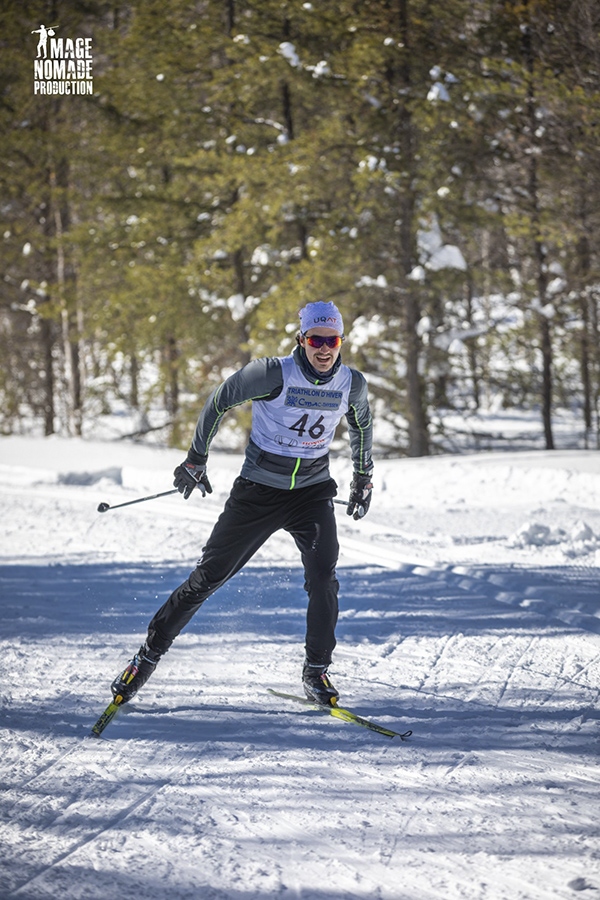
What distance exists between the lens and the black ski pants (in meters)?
3.77

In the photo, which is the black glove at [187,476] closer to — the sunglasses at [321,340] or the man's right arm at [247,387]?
the man's right arm at [247,387]

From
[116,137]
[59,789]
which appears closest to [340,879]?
[59,789]

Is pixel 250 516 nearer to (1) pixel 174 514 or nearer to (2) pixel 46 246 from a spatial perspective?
(1) pixel 174 514

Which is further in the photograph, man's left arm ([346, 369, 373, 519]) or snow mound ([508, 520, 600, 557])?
snow mound ([508, 520, 600, 557])

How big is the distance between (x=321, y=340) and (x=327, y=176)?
1039cm

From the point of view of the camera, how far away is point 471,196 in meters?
13.5

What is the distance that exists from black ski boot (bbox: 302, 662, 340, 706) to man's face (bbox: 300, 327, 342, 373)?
4.85 feet

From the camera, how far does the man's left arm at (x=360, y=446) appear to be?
4.09 metres

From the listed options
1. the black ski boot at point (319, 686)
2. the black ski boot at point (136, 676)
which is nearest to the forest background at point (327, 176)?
the black ski boot at point (319, 686)

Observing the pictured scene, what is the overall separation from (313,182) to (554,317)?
16.7 feet

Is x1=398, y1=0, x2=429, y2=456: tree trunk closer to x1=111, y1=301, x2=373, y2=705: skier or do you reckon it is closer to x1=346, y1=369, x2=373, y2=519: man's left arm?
x1=346, y1=369, x2=373, y2=519: man's left arm

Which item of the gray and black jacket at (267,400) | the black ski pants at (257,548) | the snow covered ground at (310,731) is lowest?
Answer: the snow covered ground at (310,731)

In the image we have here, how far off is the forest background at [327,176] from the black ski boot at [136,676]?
891 centimetres

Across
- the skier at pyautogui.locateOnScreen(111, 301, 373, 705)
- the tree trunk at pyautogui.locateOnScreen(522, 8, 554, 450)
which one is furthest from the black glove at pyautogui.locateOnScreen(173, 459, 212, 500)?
the tree trunk at pyautogui.locateOnScreen(522, 8, 554, 450)
